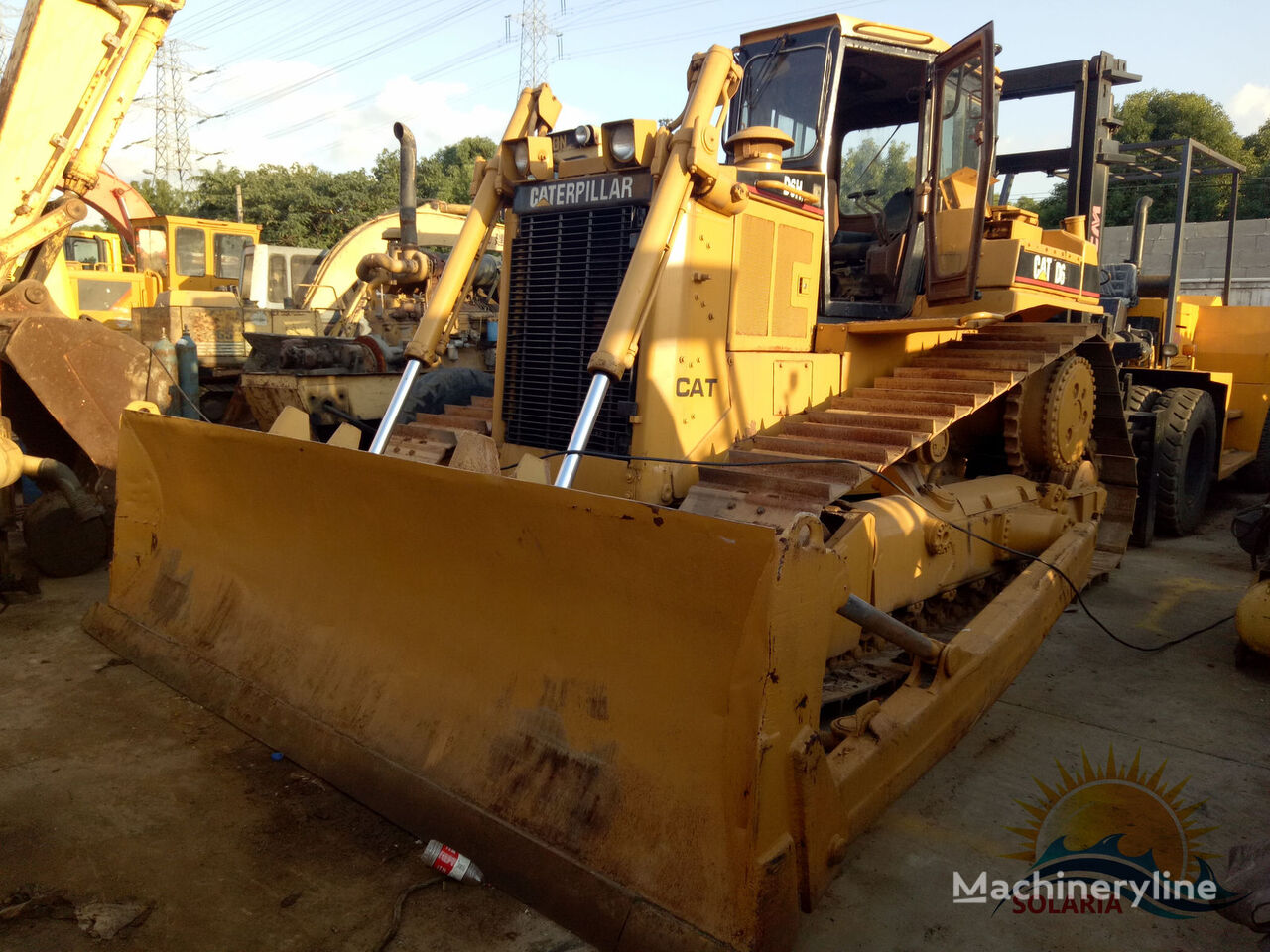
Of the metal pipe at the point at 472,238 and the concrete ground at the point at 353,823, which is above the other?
the metal pipe at the point at 472,238

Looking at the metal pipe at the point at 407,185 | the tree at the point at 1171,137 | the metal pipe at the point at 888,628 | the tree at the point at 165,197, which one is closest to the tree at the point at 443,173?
the tree at the point at 165,197

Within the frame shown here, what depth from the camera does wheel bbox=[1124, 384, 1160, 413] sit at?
793cm

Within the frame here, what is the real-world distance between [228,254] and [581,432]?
13.8m

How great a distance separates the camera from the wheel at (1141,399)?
793cm

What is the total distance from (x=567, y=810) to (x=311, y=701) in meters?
1.36

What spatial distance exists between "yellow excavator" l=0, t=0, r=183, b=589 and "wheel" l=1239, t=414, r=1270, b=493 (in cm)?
1037

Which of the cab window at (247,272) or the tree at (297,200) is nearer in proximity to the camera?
the cab window at (247,272)

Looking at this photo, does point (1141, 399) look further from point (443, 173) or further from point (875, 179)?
point (443, 173)

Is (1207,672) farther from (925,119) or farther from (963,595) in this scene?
(925,119)

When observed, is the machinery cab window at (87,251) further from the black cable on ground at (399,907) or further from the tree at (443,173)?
the tree at (443,173)

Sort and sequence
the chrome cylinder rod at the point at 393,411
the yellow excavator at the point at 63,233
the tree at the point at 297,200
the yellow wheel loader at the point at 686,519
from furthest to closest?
the tree at the point at 297,200
the yellow excavator at the point at 63,233
the chrome cylinder rod at the point at 393,411
the yellow wheel loader at the point at 686,519

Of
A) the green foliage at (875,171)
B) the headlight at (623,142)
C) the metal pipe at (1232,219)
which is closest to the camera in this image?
the headlight at (623,142)

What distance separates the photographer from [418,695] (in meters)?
3.34

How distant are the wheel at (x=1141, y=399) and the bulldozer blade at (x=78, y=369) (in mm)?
7651
